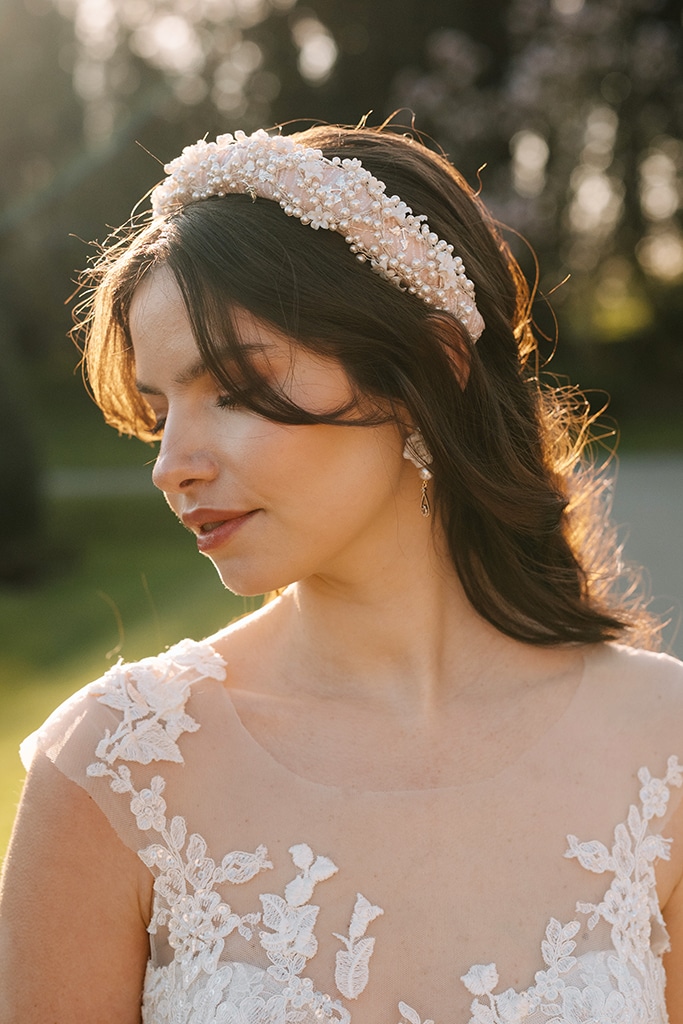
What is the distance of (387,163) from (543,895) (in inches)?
53.7

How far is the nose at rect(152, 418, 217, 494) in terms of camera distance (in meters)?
1.86

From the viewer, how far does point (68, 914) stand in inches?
72.3

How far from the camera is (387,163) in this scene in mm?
2098

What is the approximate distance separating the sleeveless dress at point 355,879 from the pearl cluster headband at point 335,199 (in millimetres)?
851

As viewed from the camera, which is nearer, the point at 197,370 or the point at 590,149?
the point at 197,370

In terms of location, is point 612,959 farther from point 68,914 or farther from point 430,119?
point 430,119

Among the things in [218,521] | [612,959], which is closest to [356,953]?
[612,959]

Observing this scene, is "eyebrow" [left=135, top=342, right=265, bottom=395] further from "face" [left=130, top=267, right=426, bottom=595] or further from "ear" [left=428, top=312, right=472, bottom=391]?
"ear" [left=428, top=312, right=472, bottom=391]

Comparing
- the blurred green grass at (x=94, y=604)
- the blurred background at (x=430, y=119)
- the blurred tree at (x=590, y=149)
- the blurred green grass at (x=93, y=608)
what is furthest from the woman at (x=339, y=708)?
the blurred tree at (x=590, y=149)

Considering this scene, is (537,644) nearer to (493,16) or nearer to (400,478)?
(400,478)

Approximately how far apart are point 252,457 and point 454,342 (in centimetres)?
49

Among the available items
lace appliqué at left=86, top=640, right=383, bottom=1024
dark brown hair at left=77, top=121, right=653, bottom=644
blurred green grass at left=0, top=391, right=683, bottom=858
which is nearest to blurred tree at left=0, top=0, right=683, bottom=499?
blurred green grass at left=0, top=391, right=683, bottom=858

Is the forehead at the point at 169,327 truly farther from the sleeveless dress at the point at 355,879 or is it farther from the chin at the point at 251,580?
the sleeveless dress at the point at 355,879

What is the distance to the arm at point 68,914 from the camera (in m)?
1.82
